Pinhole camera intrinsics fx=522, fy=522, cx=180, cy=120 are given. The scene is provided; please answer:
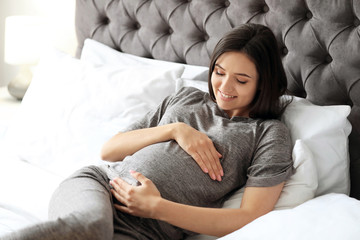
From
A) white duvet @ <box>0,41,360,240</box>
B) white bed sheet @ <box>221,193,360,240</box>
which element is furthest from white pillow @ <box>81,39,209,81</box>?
white bed sheet @ <box>221,193,360,240</box>

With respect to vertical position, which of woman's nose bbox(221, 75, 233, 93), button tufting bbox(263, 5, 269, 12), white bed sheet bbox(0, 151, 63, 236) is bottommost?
white bed sheet bbox(0, 151, 63, 236)

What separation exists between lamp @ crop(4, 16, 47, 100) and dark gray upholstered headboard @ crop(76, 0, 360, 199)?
649mm

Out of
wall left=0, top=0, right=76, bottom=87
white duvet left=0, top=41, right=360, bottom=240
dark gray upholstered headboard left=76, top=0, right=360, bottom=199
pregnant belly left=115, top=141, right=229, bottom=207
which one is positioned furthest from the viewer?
wall left=0, top=0, right=76, bottom=87

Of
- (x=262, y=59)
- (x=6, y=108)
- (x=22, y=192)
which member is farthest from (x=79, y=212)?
(x=6, y=108)

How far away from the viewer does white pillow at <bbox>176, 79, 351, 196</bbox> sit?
1.57 m

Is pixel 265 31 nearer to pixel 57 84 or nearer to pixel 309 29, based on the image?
pixel 309 29

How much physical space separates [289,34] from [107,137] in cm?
75

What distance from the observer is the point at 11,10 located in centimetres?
335

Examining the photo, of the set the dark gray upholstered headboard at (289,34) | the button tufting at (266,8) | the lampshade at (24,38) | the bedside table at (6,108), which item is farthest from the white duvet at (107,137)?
the lampshade at (24,38)

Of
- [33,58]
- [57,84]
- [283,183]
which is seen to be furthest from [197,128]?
[33,58]

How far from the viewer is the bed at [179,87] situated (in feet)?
4.91

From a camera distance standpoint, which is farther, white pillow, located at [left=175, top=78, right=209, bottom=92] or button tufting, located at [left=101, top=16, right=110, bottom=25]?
button tufting, located at [left=101, top=16, right=110, bottom=25]

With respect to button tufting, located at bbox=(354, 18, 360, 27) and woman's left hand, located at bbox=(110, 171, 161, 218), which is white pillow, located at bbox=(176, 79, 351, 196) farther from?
woman's left hand, located at bbox=(110, 171, 161, 218)

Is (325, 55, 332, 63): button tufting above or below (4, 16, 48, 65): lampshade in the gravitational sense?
above
